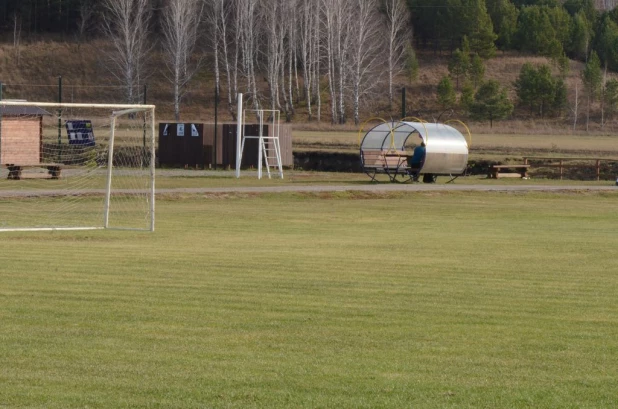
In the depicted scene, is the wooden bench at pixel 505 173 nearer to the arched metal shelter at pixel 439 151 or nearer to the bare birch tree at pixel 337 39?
Result: the arched metal shelter at pixel 439 151

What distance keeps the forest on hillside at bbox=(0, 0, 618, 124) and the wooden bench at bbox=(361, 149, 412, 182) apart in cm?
3707

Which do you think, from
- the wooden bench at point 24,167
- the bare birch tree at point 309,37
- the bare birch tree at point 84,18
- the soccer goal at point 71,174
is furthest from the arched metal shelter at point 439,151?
the bare birch tree at point 84,18

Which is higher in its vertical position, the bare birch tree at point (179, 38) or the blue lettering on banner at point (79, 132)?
the bare birch tree at point (179, 38)

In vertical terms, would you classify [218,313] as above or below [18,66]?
below

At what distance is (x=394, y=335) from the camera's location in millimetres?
10094

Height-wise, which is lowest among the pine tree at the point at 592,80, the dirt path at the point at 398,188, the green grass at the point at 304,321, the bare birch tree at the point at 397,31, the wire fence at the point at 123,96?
the green grass at the point at 304,321

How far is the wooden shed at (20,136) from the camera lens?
126 ft

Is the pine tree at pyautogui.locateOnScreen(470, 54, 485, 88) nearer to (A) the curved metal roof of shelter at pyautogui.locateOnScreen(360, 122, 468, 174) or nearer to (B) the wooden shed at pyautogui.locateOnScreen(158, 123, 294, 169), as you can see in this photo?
(B) the wooden shed at pyautogui.locateOnScreen(158, 123, 294, 169)

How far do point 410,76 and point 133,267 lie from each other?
90.9 metres

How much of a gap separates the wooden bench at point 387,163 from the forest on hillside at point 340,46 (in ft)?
122

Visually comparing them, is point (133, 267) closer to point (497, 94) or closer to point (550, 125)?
point (497, 94)

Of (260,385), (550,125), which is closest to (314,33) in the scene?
(550,125)

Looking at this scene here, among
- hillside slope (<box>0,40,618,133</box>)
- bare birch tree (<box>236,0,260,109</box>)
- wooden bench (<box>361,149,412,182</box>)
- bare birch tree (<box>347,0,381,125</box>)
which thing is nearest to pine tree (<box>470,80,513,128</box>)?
hillside slope (<box>0,40,618,133</box>)

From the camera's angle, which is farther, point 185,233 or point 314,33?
point 314,33
